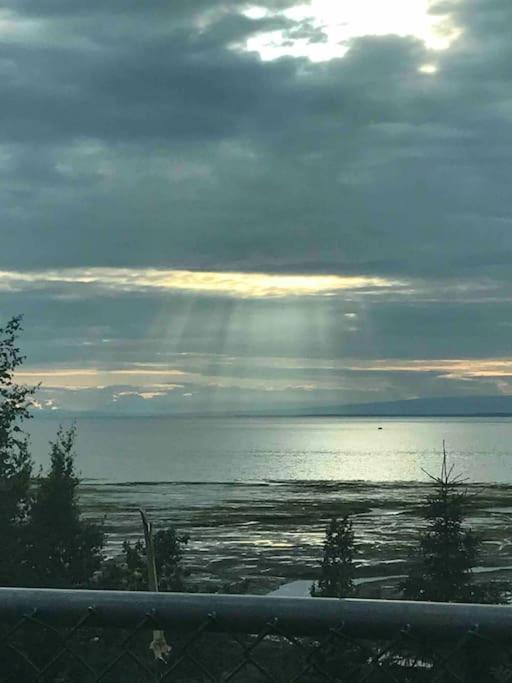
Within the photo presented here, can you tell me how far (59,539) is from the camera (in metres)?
28.6

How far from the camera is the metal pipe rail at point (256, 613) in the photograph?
212 cm

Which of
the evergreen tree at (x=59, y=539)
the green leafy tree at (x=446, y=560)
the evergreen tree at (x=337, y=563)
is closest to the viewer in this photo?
the green leafy tree at (x=446, y=560)

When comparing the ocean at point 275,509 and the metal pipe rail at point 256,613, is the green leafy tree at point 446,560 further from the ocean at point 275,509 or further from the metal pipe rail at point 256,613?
the metal pipe rail at point 256,613

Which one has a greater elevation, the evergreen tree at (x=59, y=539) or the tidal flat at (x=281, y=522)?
the evergreen tree at (x=59, y=539)

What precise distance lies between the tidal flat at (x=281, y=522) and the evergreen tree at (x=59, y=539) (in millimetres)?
6636

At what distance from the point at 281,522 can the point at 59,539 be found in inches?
1386

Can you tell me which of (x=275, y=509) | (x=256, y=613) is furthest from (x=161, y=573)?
(x=275, y=509)

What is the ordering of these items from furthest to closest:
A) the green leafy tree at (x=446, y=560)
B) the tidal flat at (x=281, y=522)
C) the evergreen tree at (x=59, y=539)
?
the tidal flat at (x=281, y=522)
the evergreen tree at (x=59, y=539)
the green leafy tree at (x=446, y=560)

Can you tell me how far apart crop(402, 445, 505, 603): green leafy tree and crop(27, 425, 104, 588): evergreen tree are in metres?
10.9

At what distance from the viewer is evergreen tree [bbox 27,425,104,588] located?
27578mm

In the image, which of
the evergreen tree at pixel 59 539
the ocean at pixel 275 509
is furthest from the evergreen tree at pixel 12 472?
the ocean at pixel 275 509

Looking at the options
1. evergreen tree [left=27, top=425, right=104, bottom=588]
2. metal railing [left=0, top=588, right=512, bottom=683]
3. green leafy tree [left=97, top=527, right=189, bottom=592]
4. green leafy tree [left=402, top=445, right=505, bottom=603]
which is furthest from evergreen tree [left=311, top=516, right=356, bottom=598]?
metal railing [left=0, top=588, right=512, bottom=683]

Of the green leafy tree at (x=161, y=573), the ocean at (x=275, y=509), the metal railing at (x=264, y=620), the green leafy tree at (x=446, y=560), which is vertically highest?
the metal railing at (x=264, y=620)

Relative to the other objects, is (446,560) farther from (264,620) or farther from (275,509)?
(275,509)
